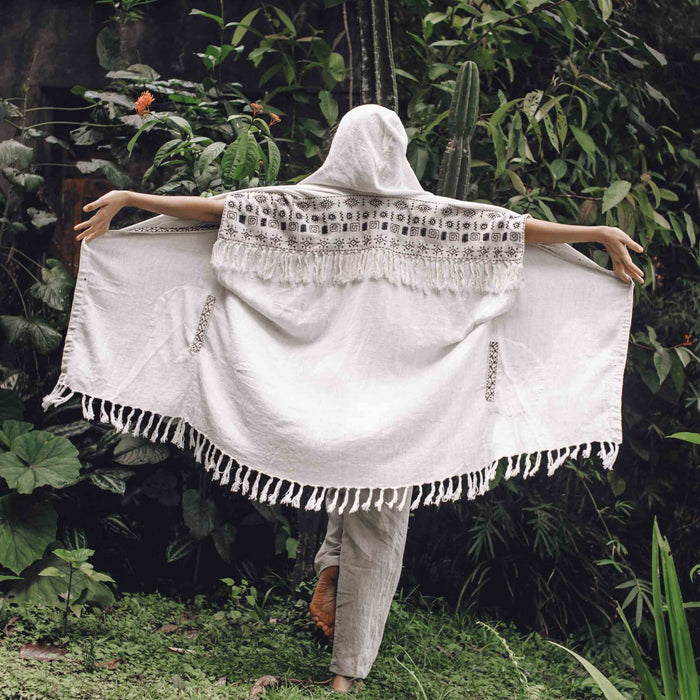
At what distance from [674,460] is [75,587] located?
246 centimetres

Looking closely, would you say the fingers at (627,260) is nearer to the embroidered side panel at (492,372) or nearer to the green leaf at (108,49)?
the embroidered side panel at (492,372)

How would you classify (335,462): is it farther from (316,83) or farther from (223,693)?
(316,83)

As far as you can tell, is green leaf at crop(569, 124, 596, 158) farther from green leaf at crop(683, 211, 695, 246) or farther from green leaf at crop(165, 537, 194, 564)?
green leaf at crop(165, 537, 194, 564)

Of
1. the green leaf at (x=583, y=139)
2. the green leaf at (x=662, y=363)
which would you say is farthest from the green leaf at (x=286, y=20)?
the green leaf at (x=662, y=363)

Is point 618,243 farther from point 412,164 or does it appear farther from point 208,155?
point 208,155

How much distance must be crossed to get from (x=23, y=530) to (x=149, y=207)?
1.30 meters

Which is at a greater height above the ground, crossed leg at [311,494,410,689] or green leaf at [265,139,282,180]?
green leaf at [265,139,282,180]

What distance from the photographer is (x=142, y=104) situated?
2979 millimetres

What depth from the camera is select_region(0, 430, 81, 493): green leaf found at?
285 cm

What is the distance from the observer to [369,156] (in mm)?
2385

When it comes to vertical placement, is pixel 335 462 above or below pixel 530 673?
above

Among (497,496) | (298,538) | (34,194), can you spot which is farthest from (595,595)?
(34,194)

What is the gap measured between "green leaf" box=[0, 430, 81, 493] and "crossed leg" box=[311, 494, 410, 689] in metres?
1.05

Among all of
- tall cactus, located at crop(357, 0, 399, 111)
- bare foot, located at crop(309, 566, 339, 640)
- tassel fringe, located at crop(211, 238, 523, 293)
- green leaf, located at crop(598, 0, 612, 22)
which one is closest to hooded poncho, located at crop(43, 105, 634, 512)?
tassel fringe, located at crop(211, 238, 523, 293)
